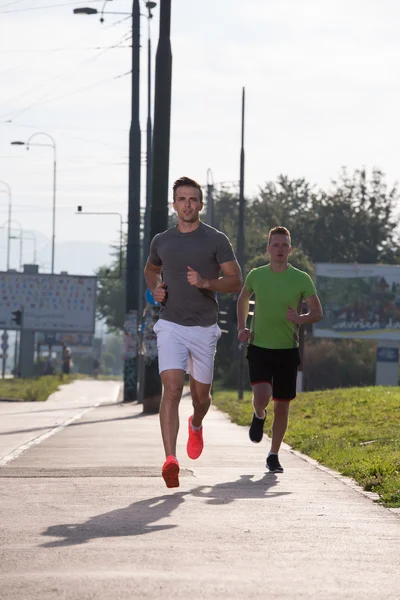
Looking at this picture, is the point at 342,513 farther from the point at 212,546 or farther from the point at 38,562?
the point at 38,562

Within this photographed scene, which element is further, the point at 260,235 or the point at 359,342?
the point at 260,235

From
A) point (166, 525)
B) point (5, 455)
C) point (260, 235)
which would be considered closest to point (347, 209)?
point (260, 235)

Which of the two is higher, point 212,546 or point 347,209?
point 347,209

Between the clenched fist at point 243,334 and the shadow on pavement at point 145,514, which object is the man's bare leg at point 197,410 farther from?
the clenched fist at point 243,334

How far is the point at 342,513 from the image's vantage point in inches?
353

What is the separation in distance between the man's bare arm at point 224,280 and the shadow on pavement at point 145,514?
133cm

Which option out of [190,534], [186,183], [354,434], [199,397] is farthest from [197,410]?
[354,434]

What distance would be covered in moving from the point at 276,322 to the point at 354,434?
4.64m

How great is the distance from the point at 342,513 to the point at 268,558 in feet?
6.75

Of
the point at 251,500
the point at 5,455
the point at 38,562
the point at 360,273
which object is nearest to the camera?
the point at 38,562

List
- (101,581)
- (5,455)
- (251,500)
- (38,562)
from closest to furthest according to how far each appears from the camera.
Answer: (101,581), (38,562), (251,500), (5,455)

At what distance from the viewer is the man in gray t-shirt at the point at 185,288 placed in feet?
32.9

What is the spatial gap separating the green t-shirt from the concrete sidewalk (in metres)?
1.04

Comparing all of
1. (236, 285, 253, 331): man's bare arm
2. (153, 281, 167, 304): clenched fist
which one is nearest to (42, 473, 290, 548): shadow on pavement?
(153, 281, 167, 304): clenched fist
